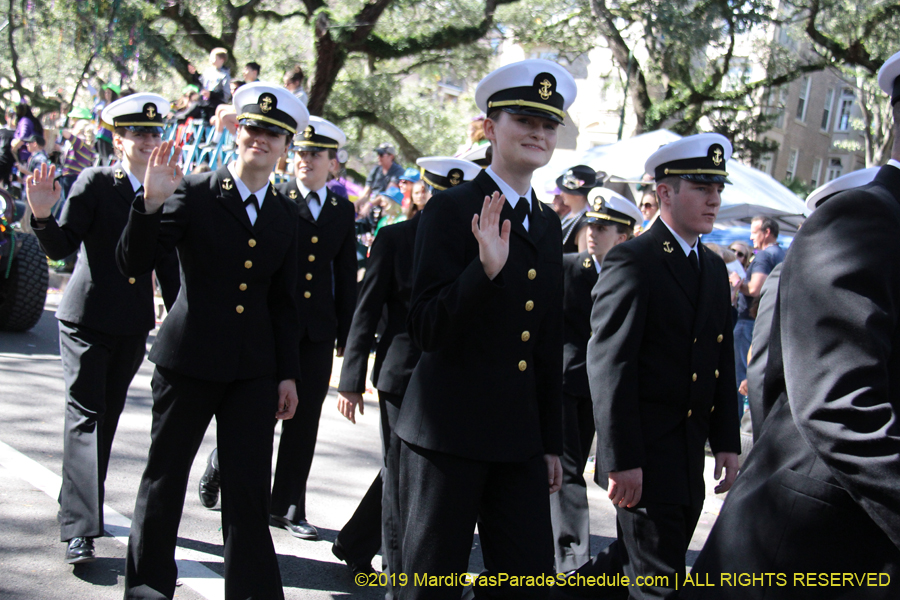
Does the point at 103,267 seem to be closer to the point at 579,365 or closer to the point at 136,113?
the point at 136,113

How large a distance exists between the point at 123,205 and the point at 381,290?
137cm

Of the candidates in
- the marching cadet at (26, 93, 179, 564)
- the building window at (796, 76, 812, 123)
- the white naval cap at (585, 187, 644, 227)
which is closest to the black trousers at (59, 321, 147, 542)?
the marching cadet at (26, 93, 179, 564)

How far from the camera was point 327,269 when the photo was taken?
214 inches

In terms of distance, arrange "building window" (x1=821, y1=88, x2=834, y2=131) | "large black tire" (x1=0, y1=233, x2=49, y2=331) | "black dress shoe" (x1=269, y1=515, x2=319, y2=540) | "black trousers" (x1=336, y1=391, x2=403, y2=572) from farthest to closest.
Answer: "building window" (x1=821, y1=88, x2=834, y2=131) → "large black tire" (x1=0, y1=233, x2=49, y2=331) → "black dress shoe" (x1=269, y1=515, x2=319, y2=540) → "black trousers" (x1=336, y1=391, x2=403, y2=572)

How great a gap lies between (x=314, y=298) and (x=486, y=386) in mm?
2522

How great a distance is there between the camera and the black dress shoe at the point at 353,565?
441 cm

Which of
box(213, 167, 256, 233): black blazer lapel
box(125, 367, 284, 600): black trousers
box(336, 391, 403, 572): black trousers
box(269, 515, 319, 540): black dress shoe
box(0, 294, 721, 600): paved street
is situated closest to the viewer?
box(125, 367, 284, 600): black trousers

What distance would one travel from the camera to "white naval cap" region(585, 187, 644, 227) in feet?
17.5

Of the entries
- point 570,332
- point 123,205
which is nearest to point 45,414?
point 123,205

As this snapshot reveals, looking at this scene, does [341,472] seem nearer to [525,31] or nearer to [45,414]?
[45,414]

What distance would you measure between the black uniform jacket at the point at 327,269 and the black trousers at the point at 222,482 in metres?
1.51

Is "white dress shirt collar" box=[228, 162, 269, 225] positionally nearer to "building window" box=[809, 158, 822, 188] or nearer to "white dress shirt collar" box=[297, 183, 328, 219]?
"white dress shirt collar" box=[297, 183, 328, 219]

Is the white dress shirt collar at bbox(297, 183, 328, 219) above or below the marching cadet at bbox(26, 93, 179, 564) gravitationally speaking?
above

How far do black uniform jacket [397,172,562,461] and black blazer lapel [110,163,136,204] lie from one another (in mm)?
2217
